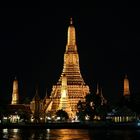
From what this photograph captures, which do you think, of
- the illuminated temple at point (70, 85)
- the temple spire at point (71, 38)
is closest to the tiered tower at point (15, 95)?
the illuminated temple at point (70, 85)

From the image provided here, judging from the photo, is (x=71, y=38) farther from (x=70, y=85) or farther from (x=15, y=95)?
(x=15, y=95)

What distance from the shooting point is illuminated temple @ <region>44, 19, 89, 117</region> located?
133250 millimetres

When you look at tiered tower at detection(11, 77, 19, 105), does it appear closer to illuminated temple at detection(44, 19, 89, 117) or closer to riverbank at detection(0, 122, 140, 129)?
illuminated temple at detection(44, 19, 89, 117)

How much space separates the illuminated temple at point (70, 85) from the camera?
13325 centimetres

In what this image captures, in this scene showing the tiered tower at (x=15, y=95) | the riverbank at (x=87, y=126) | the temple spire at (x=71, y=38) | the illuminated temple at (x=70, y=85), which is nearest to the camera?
the riverbank at (x=87, y=126)

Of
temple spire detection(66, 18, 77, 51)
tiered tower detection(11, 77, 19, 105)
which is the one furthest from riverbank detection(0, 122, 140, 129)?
tiered tower detection(11, 77, 19, 105)

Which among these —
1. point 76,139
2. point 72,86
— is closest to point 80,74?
point 72,86

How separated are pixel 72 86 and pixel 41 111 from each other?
8.47 meters

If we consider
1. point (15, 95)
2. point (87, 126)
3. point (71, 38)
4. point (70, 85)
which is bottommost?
point (87, 126)

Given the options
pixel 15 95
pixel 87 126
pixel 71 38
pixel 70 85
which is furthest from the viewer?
pixel 15 95

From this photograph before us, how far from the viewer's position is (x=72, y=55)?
134875 millimetres

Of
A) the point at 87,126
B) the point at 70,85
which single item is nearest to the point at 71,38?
the point at 70,85

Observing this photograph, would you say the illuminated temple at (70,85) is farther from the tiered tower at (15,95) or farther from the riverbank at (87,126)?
the tiered tower at (15,95)

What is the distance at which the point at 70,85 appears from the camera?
135 meters
